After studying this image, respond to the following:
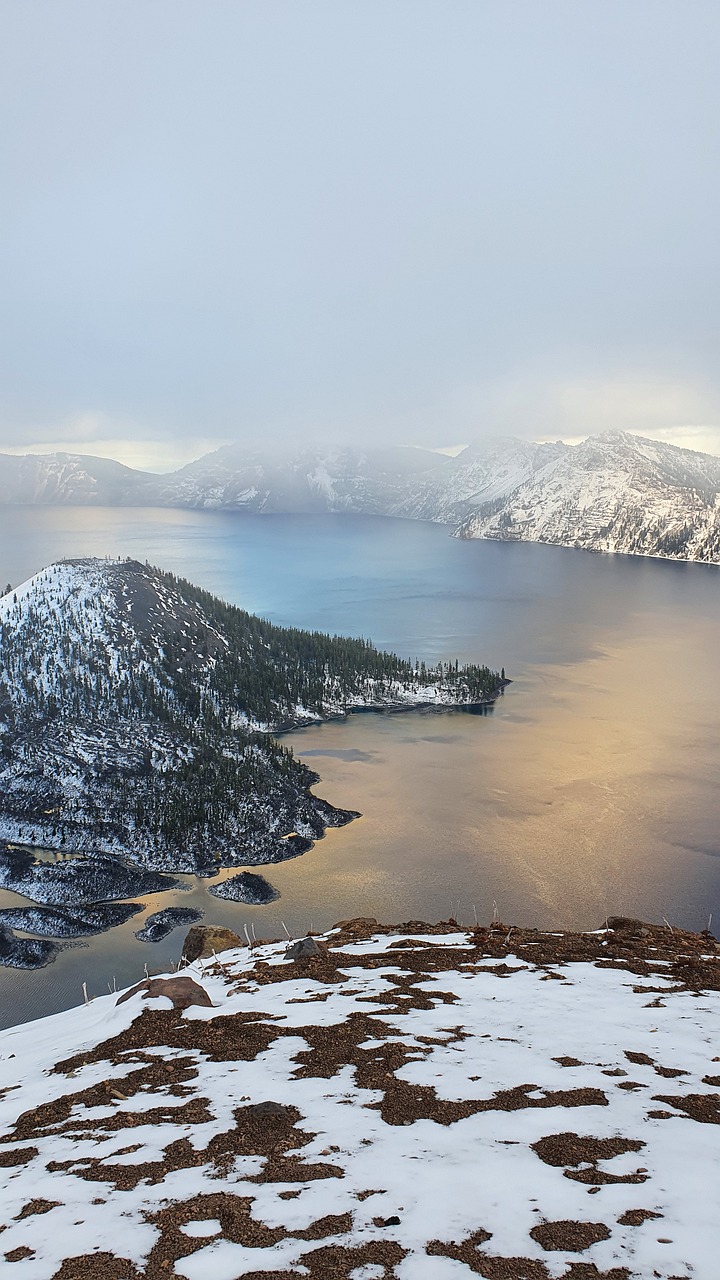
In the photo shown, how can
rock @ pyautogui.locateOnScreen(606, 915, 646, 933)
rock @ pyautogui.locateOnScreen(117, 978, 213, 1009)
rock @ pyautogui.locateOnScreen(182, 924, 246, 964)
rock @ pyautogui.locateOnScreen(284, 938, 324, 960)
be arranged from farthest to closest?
rock @ pyautogui.locateOnScreen(182, 924, 246, 964)
rock @ pyautogui.locateOnScreen(606, 915, 646, 933)
rock @ pyautogui.locateOnScreen(284, 938, 324, 960)
rock @ pyautogui.locateOnScreen(117, 978, 213, 1009)

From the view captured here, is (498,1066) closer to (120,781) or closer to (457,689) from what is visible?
(120,781)

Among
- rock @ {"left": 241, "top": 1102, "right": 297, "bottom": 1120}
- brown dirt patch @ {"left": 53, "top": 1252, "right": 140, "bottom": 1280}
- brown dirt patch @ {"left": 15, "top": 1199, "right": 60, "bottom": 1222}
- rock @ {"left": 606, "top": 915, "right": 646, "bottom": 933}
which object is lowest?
rock @ {"left": 606, "top": 915, "right": 646, "bottom": 933}

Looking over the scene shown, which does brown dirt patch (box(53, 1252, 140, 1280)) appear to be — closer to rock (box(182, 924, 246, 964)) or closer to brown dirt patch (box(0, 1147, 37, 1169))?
brown dirt patch (box(0, 1147, 37, 1169))

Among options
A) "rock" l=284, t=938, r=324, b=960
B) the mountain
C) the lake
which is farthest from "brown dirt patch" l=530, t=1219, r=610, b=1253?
the mountain

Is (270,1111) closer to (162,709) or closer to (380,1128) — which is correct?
(380,1128)

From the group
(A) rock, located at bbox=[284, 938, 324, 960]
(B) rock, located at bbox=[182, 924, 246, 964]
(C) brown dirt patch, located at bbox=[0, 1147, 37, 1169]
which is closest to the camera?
(C) brown dirt patch, located at bbox=[0, 1147, 37, 1169]

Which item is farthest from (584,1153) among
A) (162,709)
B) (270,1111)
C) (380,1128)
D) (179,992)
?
(162,709)

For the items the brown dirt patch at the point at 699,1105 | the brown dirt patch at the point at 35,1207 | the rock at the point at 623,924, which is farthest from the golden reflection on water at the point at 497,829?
the brown dirt patch at the point at 699,1105
